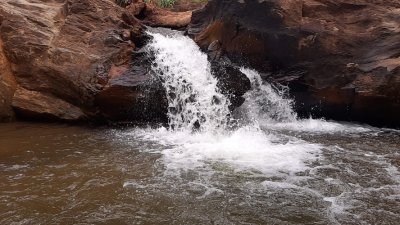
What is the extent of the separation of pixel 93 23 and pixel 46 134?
278 cm

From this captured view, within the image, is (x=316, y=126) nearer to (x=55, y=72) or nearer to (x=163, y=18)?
(x=55, y=72)

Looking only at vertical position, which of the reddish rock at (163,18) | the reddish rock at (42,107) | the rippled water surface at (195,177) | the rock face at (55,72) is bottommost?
the rippled water surface at (195,177)

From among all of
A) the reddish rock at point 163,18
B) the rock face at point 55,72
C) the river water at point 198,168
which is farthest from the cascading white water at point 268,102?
the reddish rock at point 163,18

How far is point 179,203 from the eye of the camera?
381cm

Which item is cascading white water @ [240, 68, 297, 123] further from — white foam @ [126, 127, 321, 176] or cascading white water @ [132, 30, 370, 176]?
white foam @ [126, 127, 321, 176]

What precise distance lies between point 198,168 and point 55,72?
4135 mm

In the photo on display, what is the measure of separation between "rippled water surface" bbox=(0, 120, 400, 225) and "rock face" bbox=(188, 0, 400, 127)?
129 centimetres

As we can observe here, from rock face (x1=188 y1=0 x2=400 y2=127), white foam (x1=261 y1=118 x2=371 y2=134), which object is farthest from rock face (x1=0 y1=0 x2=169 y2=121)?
white foam (x1=261 y1=118 x2=371 y2=134)

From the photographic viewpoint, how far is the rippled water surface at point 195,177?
11.8ft

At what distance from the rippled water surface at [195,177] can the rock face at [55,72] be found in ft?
1.86

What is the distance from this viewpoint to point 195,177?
14.9ft

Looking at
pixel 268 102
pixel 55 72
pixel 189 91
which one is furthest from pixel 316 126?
pixel 55 72

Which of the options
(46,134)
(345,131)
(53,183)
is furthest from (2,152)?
(345,131)

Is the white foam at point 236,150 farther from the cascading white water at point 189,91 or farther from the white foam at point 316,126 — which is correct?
the white foam at point 316,126
